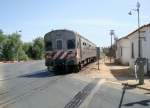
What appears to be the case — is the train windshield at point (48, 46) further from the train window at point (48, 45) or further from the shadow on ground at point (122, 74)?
the shadow on ground at point (122, 74)

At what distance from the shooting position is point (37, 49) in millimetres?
123500

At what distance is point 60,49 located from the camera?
34750 mm

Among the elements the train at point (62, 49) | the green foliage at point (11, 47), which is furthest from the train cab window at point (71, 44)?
the green foliage at point (11, 47)

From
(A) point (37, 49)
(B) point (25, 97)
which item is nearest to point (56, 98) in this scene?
(B) point (25, 97)

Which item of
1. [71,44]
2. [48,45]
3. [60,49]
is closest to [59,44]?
[60,49]

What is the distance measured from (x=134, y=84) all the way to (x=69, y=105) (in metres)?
8.79

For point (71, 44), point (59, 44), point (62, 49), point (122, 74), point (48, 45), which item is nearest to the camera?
point (122, 74)

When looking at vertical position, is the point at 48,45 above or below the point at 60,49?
above

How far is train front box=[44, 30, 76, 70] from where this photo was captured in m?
34.3

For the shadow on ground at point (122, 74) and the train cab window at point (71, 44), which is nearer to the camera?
the shadow on ground at point (122, 74)

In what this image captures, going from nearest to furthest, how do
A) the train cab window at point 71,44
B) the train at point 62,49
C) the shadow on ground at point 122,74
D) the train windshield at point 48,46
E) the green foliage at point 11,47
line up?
the shadow on ground at point 122,74, the train at point 62,49, the train cab window at point 71,44, the train windshield at point 48,46, the green foliage at point 11,47

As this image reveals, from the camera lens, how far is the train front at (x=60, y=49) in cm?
3431

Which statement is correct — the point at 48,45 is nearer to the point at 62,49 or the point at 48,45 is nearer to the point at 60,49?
the point at 60,49

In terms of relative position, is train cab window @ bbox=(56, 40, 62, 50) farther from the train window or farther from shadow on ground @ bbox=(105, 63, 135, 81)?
shadow on ground @ bbox=(105, 63, 135, 81)
